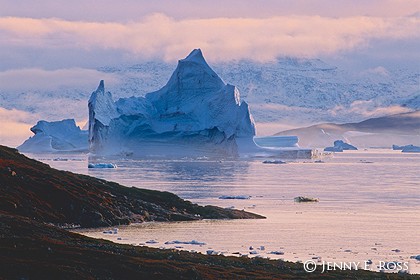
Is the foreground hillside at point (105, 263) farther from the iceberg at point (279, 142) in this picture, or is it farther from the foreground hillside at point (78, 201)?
the iceberg at point (279, 142)

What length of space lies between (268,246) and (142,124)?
75.7 m

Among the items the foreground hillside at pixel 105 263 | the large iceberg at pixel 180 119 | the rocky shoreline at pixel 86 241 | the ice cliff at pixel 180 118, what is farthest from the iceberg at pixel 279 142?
the foreground hillside at pixel 105 263

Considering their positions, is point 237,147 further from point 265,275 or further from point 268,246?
point 265,275

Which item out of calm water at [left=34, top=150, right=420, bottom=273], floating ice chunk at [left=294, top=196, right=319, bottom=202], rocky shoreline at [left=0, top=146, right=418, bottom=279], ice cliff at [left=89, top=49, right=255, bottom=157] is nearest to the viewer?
rocky shoreline at [left=0, top=146, right=418, bottom=279]

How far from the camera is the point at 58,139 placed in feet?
504

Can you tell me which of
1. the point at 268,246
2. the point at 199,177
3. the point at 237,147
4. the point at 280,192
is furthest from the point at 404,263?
the point at 237,147

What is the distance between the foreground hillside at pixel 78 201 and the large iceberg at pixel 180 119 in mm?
58222

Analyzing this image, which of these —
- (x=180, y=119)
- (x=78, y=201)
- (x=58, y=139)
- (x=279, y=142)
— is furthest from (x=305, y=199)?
(x=58, y=139)

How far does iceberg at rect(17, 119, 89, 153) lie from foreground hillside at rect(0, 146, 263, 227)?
99251 millimetres

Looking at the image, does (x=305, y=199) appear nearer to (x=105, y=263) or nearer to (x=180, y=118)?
(x=105, y=263)

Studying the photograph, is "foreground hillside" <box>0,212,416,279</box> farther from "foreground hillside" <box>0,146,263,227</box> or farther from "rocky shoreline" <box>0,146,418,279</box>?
"foreground hillside" <box>0,146,263,227</box>

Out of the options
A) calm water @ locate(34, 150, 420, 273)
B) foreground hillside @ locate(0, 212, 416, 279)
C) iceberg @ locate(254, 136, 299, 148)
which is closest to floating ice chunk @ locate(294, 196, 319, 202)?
calm water @ locate(34, 150, 420, 273)

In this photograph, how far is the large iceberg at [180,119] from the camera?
10550 cm

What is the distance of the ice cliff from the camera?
105500 millimetres
